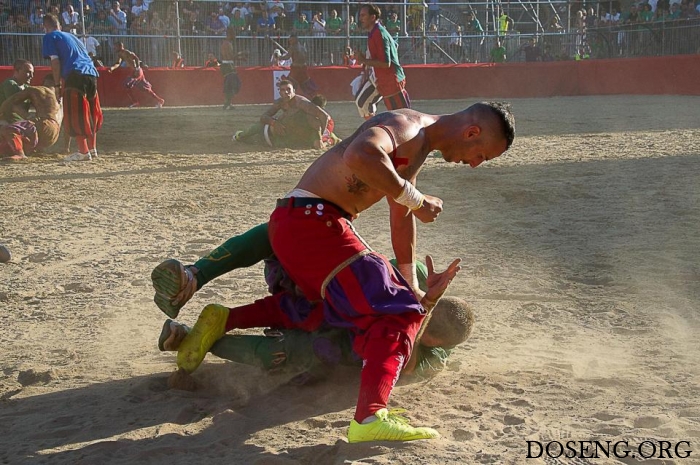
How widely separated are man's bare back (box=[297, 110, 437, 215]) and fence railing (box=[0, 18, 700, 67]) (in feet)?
64.0

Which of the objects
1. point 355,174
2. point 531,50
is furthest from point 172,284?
point 531,50

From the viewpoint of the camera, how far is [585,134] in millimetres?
13602

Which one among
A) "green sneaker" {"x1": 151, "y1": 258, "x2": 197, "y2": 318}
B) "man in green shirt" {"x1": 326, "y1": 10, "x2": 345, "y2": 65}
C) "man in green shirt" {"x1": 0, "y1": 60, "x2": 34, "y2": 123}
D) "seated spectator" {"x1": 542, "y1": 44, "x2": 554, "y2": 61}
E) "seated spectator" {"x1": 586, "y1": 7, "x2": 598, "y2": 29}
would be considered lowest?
"green sneaker" {"x1": 151, "y1": 258, "x2": 197, "y2": 318}

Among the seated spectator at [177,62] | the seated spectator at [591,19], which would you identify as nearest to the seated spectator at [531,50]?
the seated spectator at [591,19]

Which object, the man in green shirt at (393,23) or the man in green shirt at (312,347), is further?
the man in green shirt at (393,23)

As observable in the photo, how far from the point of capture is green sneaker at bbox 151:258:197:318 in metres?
3.79

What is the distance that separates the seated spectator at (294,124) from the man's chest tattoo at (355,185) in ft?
29.0

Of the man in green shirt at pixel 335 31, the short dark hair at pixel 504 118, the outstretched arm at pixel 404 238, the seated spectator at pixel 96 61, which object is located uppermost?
the man in green shirt at pixel 335 31

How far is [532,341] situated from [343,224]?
1.47 meters

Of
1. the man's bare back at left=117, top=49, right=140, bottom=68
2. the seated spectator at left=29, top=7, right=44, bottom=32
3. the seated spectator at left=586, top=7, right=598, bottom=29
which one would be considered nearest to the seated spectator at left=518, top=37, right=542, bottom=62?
the seated spectator at left=586, top=7, right=598, bottom=29

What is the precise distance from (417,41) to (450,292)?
20.8 metres

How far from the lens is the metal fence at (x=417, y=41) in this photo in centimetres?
2217

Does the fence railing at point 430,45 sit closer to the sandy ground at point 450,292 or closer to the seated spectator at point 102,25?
the seated spectator at point 102,25

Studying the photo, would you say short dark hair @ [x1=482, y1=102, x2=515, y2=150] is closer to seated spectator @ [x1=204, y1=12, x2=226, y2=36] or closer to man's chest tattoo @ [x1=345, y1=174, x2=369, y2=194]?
man's chest tattoo @ [x1=345, y1=174, x2=369, y2=194]
